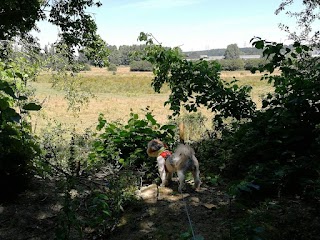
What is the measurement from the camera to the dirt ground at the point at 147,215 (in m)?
3.74

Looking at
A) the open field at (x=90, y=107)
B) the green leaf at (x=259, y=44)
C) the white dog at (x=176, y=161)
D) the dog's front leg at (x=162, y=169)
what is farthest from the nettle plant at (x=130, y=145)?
the open field at (x=90, y=107)

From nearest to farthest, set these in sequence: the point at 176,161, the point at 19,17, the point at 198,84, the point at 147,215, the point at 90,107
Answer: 1. the point at 147,215
2. the point at 176,161
3. the point at 198,84
4. the point at 19,17
5. the point at 90,107

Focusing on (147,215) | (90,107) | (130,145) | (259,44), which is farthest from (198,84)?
(90,107)

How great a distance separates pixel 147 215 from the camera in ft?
13.7

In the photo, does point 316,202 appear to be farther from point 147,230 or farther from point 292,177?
point 147,230

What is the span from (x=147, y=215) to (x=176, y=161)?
0.80 meters

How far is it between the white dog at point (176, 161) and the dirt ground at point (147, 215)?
255mm

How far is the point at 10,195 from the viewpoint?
15.1 feet

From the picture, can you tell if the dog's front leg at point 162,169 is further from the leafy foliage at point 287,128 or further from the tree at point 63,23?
the tree at point 63,23

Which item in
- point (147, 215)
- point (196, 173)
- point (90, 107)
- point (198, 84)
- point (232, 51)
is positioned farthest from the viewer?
point (232, 51)

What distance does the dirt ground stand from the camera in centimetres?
A: 374

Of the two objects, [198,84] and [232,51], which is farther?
[232,51]

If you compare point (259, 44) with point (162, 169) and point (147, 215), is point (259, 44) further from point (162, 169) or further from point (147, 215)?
point (147, 215)

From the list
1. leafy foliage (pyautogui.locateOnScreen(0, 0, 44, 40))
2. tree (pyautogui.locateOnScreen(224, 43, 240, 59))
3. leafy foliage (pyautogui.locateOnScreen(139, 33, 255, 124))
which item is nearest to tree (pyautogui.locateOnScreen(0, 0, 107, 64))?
leafy foliage (pyautogui.locateOnScreen(0, 0, 44, 40))
